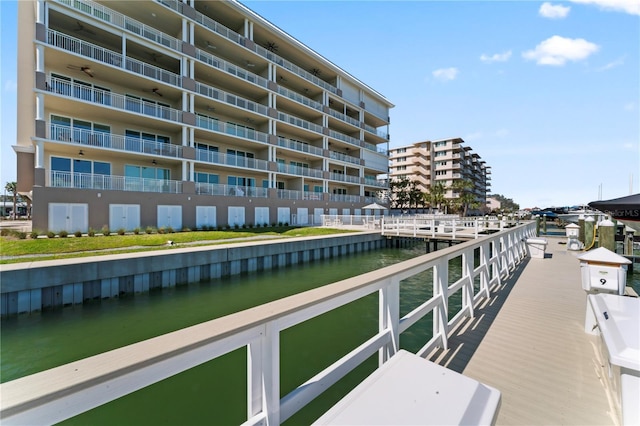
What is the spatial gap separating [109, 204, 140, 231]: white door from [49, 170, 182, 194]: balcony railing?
3.89 feet

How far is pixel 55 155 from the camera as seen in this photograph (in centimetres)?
1798

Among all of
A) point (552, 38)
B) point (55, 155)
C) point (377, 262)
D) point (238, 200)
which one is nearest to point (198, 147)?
point (238, 200)

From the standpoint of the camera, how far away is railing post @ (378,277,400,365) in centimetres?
275

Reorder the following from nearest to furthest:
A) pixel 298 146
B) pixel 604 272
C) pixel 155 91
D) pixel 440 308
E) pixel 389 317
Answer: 1. pixel 389 317
2. pixel 440 308
3. pixel 604 272
4. pixel 155 91
5. pixel 298 146

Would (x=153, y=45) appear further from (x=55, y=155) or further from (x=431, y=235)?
(x=431, y=235)

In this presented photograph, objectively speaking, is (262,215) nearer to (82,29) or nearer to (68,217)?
(68,217)

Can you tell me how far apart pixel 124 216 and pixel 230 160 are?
902 cm

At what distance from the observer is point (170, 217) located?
20.6 meters

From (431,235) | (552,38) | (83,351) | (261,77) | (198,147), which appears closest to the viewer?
(83,351)

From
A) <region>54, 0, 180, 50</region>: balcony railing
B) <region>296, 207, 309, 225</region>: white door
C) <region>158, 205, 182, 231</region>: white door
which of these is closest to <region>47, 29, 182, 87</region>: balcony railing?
<region>54, 0, 180, 50</region>: balcony railing

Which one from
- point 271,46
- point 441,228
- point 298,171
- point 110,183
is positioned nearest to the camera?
point 110,183

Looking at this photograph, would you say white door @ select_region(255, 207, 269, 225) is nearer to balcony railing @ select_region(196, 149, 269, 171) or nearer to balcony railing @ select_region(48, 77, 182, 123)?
balcony railing @ select_region(196, 149, 269, 171)

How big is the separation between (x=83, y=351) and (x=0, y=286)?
401 centimetres

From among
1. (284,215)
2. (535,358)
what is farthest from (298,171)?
(535,358)
